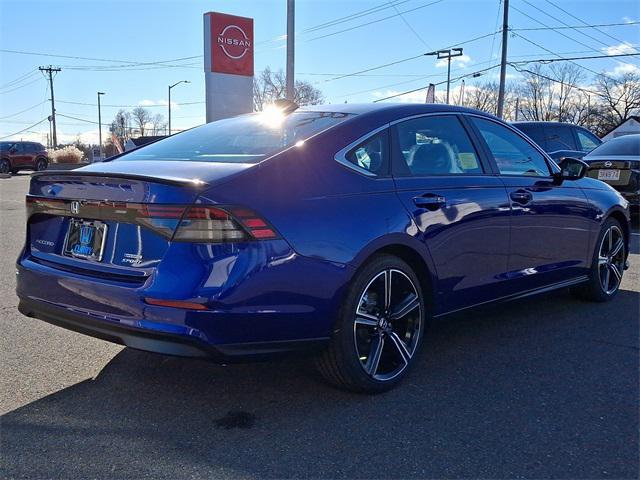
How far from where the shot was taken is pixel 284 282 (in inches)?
112

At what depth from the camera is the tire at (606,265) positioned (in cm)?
525

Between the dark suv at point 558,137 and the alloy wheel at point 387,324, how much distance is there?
8.85 metres

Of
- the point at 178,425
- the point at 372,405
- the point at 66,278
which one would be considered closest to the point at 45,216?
the point at 66,278

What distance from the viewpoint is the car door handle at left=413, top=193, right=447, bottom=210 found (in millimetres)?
3508

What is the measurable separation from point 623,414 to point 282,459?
179 cm

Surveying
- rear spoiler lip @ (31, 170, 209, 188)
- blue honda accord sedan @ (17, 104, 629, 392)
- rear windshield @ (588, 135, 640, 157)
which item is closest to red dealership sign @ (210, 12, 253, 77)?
rear windshield @ (588, 135, 640, 157)

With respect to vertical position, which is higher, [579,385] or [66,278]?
[66,278]

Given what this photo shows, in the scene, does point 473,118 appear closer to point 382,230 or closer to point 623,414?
point 382,230

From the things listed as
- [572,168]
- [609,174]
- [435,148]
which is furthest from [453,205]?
[609,174]

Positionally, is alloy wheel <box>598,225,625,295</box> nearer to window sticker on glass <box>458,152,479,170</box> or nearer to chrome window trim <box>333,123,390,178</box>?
window sticker on glass <box>458,152,479,170</box>

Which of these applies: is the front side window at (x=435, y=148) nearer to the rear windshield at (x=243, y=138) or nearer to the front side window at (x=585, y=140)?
the rear windshield at (x=243, y=138)

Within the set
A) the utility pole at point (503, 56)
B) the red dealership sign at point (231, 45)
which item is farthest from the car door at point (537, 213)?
the utility pole at point (503, 56)

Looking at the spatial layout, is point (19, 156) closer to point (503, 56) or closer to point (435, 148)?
point (503, 56)

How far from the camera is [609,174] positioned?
964 cm
